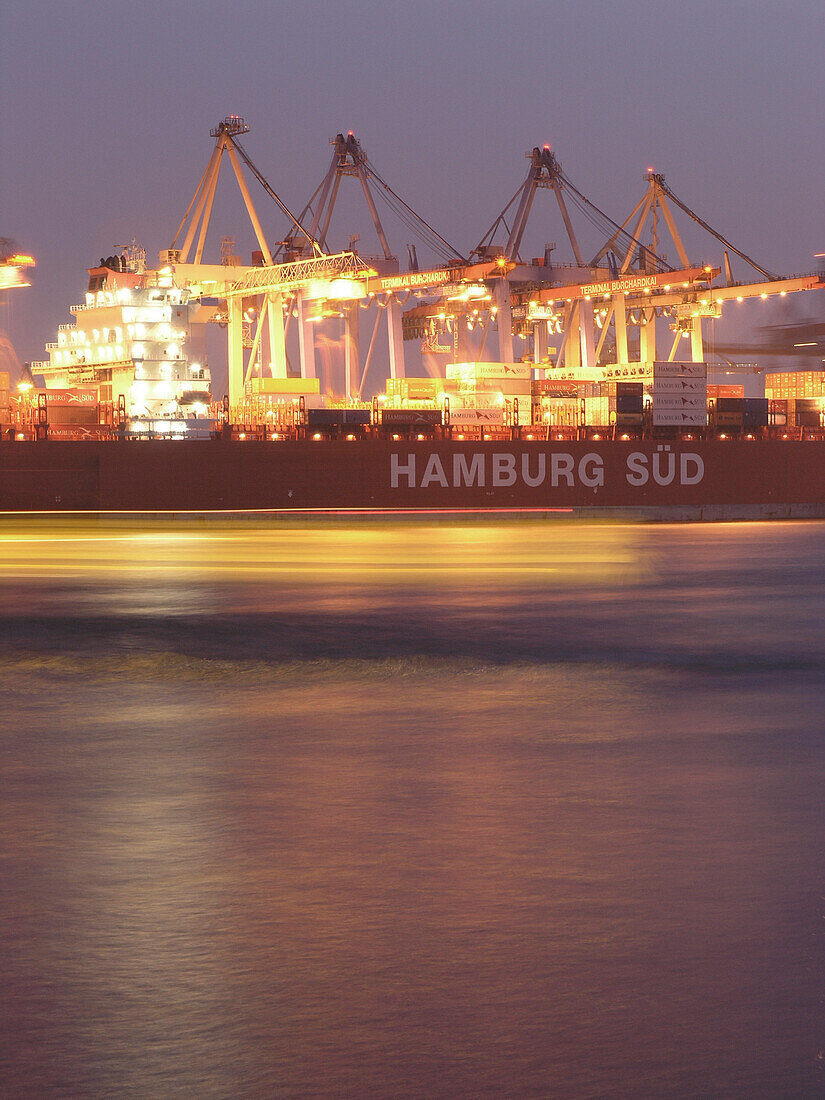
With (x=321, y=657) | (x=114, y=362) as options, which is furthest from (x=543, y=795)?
(x=114, y=362)

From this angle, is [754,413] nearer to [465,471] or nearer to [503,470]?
[503,470]

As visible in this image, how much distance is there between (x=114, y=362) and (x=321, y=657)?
49.1 m

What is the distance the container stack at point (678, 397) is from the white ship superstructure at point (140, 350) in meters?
19.2

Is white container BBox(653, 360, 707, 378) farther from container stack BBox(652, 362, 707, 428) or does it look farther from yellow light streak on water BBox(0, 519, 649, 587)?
yellow light streak on water BBox(0, 519, 649, 587)

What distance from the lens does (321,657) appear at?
1113 centimetres

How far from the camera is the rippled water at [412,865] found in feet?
10.6

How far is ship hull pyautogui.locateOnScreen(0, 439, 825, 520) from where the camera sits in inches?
1845

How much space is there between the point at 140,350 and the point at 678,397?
2271cm

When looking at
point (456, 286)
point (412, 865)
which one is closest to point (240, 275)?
point (456, 286)

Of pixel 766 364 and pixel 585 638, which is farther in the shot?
pixel 766 364

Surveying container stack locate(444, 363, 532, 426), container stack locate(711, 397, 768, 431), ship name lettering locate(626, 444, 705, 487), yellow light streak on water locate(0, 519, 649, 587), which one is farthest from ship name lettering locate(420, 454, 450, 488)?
container stack locate(711, 397, 768, 431)

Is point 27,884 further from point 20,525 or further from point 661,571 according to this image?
point 20,525

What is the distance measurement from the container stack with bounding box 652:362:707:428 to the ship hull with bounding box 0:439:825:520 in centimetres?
131

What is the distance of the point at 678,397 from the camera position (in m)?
54.9
